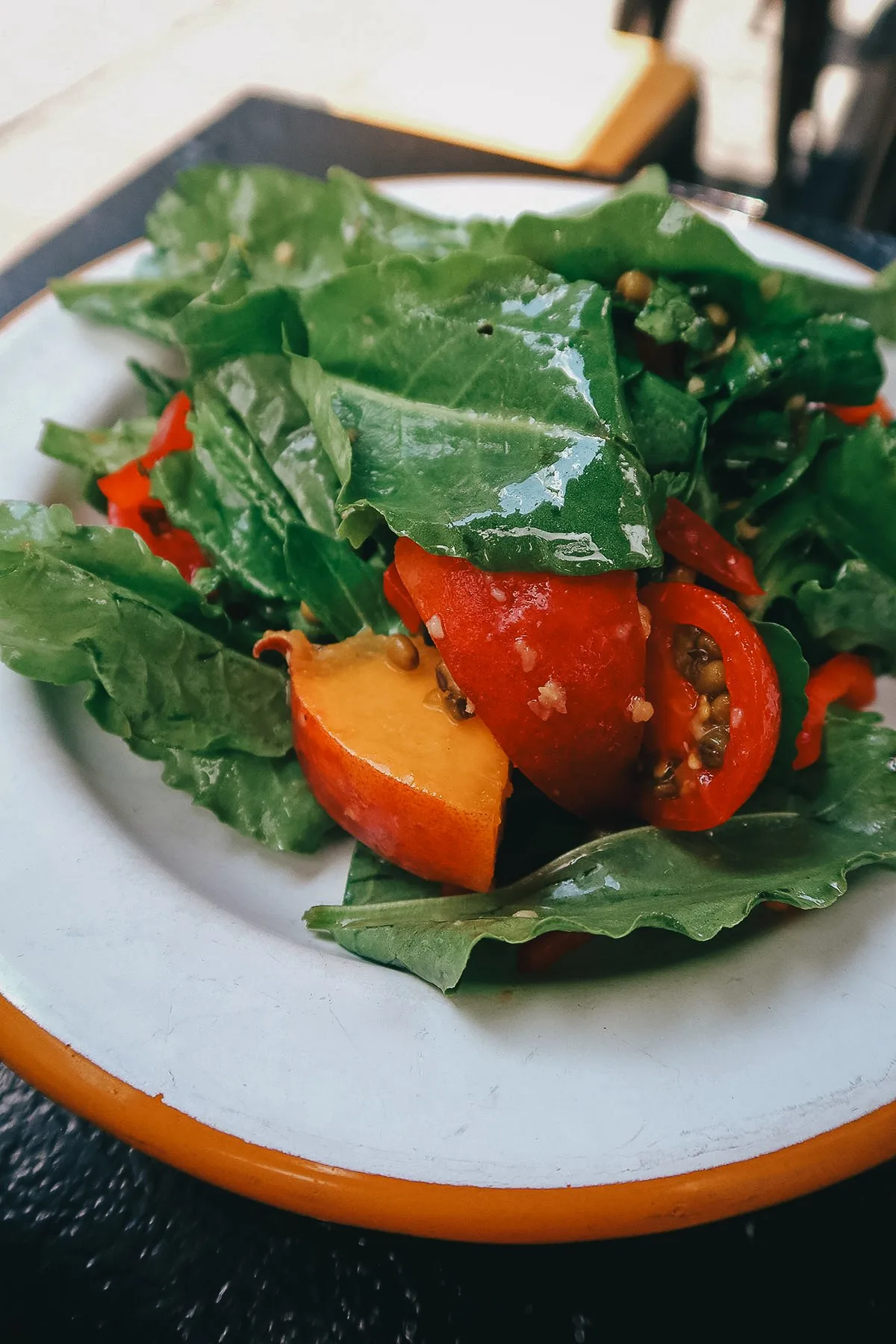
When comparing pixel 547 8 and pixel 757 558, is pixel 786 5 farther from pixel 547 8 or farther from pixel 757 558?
pixel 757 558

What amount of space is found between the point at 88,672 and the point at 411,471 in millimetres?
516

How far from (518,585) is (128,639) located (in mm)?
534

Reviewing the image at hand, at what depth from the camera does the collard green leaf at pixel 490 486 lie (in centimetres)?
114

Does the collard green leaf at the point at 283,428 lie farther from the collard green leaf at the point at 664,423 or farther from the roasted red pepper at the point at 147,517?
the collard green leaf at the point at 664,423

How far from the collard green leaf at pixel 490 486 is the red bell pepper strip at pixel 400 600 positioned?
0.09 metres

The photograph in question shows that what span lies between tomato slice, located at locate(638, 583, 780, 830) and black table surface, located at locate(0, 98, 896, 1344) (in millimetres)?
485

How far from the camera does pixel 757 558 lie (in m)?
1.49

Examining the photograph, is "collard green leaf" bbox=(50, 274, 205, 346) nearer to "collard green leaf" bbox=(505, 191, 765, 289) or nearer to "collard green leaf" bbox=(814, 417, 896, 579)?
"collard green leaf" bbox=(505, 191, 765, 289)

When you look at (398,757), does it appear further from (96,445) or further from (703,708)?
(96,445)

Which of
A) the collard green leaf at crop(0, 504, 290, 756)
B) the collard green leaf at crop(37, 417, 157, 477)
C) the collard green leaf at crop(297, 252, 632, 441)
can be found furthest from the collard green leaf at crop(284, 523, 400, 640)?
the collard green leaf at crop(37, 417, 157, 477)

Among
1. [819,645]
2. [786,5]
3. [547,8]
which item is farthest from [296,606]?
[547,8]

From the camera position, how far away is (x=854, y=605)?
4.68ft

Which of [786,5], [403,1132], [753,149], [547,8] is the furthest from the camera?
[547,8]

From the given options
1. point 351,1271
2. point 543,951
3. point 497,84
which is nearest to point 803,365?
point 543,951
